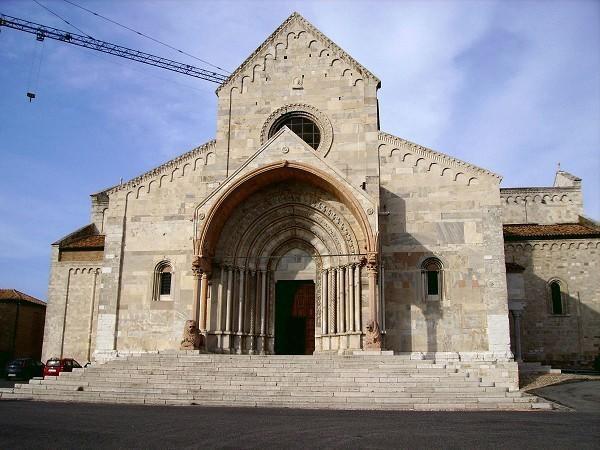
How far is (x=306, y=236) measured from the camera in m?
23.6

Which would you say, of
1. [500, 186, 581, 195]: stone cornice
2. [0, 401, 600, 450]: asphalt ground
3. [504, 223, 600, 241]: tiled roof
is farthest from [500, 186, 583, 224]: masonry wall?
[0, 401, 600, 450]: asphalt ground

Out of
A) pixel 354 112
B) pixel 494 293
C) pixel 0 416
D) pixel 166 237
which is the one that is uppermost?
pixel 354 112

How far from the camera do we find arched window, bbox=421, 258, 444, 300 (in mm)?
22031

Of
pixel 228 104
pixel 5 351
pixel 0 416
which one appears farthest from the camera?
pixel 5 351

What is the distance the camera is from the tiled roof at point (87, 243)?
31.2 metres

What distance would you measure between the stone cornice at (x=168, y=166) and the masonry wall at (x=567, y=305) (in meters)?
18.0

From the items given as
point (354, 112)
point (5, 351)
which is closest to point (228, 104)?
point (354, 112)

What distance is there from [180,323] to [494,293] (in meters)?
11.9

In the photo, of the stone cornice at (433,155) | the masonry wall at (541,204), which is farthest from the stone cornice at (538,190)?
the stone cornice at (433,155)

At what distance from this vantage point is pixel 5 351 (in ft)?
123

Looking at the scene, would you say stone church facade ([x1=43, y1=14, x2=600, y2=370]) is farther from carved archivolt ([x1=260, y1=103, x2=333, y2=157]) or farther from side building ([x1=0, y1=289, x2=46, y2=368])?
side building ([x1=0, y1=289, x2=46, y2=368])

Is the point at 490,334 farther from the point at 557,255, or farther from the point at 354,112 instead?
the point at 557,255

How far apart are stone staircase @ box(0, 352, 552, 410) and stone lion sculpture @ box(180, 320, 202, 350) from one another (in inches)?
16.5

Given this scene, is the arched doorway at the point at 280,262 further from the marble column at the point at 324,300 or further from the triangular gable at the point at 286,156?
the triangular gable at the point at 286,156
